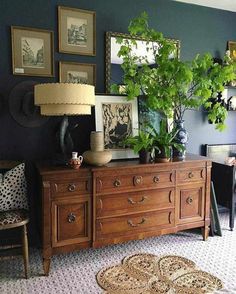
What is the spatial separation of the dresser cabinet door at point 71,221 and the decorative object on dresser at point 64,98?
376 millimetres

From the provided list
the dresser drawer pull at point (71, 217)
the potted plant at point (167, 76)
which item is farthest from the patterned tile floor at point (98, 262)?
the potted plant at point (167, 76)

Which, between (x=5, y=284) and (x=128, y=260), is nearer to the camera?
(x=5, y=284)

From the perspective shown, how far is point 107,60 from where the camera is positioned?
2.95m

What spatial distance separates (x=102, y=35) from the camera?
2.94 m

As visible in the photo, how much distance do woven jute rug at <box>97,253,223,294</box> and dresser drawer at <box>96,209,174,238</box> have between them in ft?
0.83

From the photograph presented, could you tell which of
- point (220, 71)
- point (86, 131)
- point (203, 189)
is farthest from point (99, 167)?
point (220, 71)

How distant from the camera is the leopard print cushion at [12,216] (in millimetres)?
2201

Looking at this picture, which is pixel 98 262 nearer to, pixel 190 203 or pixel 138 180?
pixel 138 180

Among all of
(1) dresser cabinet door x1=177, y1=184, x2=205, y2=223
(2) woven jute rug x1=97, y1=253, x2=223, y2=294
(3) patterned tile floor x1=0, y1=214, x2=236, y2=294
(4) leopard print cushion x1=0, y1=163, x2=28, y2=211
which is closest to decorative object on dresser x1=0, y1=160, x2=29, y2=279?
(4) leopard print cushion x1=0, y1=163, x2=28, y2=211

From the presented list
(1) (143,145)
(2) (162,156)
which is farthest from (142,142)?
(2) (162,156)

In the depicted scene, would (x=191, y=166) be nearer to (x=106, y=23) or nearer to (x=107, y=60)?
(x=107, y=60)

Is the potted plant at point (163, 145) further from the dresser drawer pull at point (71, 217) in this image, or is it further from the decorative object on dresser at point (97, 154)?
the dresser drawer pull at point (71, 217)

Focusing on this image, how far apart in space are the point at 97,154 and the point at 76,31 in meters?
1.26

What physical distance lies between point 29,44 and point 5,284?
2.04 metres
